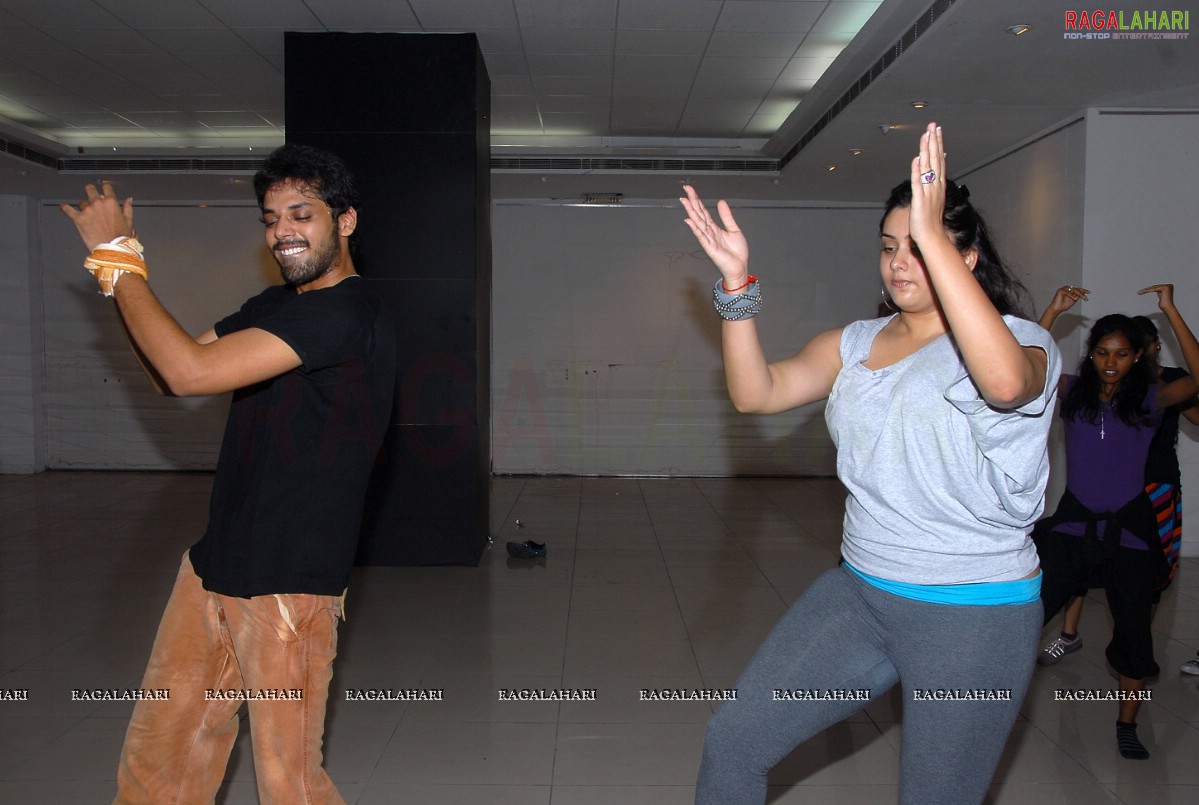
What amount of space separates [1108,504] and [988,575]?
1987mm

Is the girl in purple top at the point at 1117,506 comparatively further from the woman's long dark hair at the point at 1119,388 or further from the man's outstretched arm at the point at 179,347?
the man's outstretched arm at the point at 179,347

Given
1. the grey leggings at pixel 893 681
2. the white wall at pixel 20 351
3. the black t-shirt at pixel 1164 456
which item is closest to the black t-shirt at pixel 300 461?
the grey leggings at pixel 893 681

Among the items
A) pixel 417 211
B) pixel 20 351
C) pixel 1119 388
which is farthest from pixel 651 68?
pixel 20 351

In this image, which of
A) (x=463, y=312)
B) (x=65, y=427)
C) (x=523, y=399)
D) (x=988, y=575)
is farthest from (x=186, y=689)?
(x=65, y=427)

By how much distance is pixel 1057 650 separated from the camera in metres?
3.94

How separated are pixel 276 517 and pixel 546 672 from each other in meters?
2.23

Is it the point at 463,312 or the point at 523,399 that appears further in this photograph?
the point at 523,399

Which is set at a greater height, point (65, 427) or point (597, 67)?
point (597, 67)

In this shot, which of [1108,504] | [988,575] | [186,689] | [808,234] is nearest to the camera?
[988,575]

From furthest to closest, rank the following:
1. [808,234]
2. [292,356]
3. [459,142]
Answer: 1. [808,234]
2. [459,142]
3. [292,356]

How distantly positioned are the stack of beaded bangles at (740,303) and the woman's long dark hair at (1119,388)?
213 cm

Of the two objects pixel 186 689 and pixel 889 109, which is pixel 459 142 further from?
pixel 186 689

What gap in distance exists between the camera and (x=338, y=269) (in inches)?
76.3

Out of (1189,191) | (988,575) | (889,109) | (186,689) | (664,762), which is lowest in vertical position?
(664,762)
